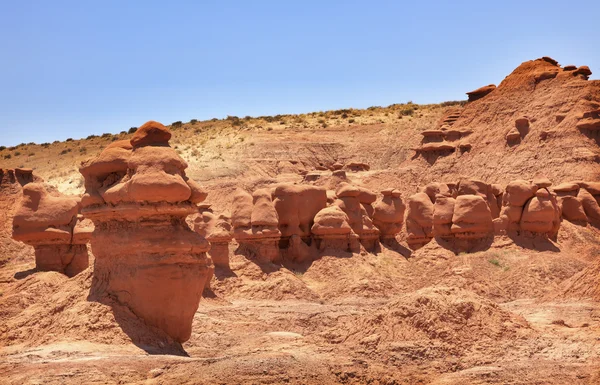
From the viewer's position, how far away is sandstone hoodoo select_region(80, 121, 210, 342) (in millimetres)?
13508

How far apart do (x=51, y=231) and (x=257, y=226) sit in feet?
25.4

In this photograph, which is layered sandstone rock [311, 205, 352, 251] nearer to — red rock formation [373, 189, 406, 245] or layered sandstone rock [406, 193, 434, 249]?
red rock formation [373, 189, 406, 245]

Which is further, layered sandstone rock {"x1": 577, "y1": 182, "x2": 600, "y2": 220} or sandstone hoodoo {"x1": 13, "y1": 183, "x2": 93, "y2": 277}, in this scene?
layered sandstone rock {"x1": 577, "y1": 182, "x2": 600, "y2": 220}

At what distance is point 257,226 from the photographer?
25.5 meters

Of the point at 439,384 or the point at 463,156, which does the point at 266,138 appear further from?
the point at 439,384

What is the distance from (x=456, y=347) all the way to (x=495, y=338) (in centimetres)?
88

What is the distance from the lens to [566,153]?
125 feet

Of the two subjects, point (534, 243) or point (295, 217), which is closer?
point (534, 243)

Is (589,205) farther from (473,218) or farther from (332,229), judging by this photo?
(332,229)

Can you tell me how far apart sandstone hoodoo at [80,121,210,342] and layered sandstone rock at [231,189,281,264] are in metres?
11.1

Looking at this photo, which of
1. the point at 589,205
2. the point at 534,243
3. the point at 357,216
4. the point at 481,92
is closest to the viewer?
the point at 534,243

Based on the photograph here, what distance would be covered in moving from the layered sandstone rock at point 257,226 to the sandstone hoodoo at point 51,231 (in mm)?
6559

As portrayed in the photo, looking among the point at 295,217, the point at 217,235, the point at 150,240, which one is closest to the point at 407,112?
the point at 295,217

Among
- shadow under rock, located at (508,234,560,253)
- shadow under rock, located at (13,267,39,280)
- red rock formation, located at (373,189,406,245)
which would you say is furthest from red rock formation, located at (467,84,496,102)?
shadow under rock, located at (13,267,39,280)
